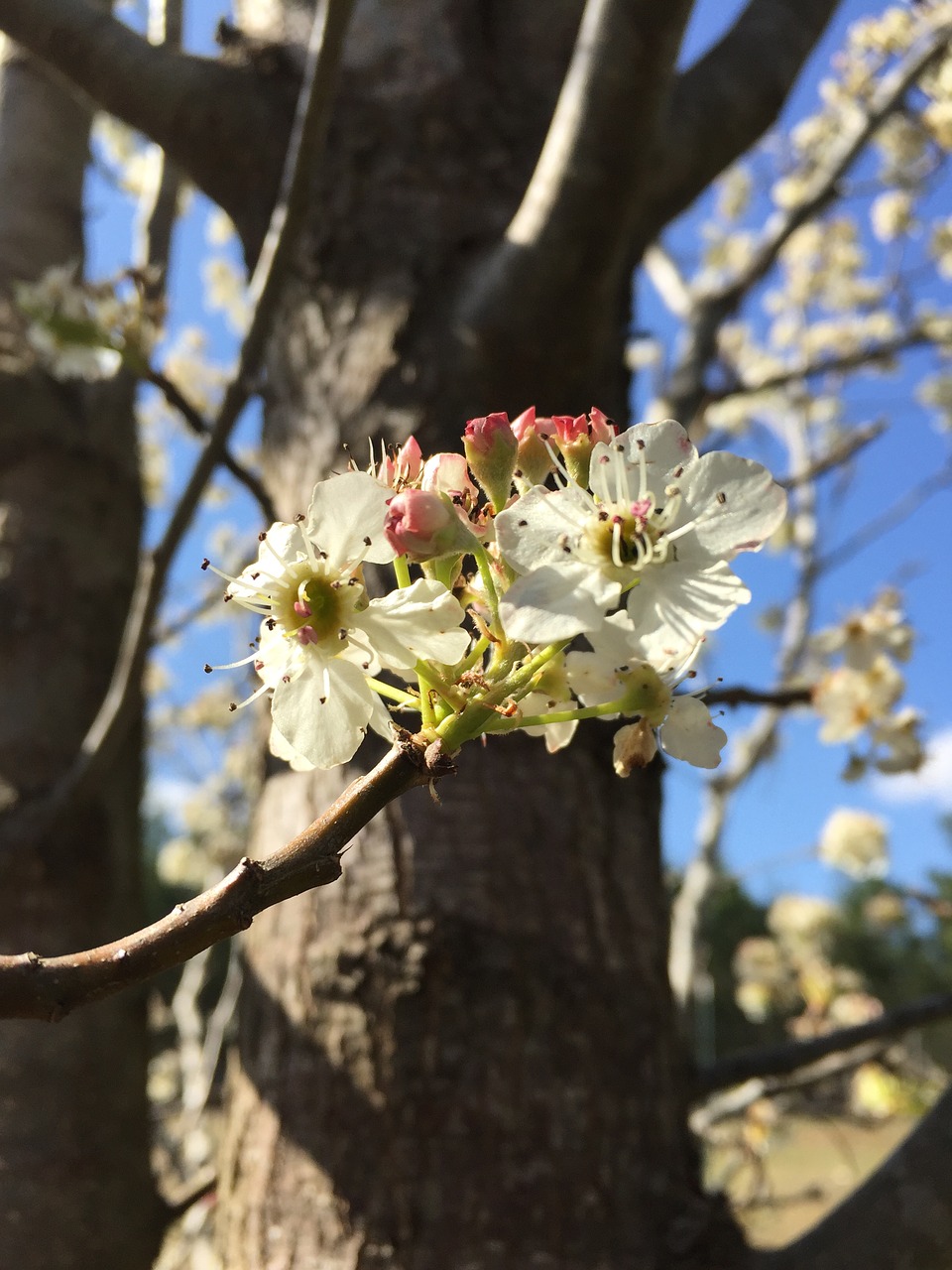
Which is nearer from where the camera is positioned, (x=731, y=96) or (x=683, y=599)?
(x=683, y=599)

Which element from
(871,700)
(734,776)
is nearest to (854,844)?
(734,776)

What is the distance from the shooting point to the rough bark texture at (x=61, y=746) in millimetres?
1573

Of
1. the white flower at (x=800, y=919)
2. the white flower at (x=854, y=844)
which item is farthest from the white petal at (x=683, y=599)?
the white flower at (x=800, y=919)

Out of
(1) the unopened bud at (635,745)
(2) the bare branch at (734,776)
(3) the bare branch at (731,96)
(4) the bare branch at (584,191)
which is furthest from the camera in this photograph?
(2) the bare branch at (734,776)

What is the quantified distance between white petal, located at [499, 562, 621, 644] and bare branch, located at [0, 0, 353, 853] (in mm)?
891

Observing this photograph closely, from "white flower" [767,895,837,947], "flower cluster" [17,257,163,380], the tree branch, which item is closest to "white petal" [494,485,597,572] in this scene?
"flower cluster" [17,257,163,380]

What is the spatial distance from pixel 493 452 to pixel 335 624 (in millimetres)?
178

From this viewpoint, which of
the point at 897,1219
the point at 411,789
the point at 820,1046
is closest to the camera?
the point at 411,789

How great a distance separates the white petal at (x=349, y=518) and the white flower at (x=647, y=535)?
98mm

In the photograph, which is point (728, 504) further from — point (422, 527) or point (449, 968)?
point (449, 968)

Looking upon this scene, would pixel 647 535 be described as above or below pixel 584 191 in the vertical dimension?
below

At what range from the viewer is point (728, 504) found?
68 centimetres

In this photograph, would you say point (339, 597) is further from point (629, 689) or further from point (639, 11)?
point (639, 11)

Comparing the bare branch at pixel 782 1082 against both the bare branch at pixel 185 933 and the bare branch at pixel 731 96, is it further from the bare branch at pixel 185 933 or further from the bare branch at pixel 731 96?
the bare branch at pixel 731 96
